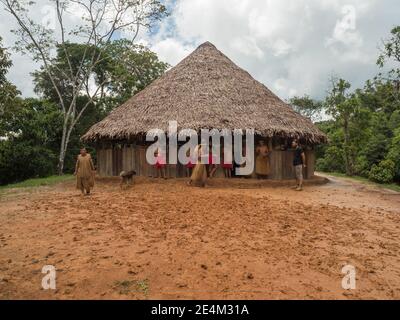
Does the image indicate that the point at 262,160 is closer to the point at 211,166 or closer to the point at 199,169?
the point at 211,166

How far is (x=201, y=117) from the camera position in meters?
13.0

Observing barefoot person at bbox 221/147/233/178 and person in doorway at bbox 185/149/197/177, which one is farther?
barefoot person at bbox 221/147/233/178

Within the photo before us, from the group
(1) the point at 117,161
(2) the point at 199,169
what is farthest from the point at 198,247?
(1) the point at 117,161

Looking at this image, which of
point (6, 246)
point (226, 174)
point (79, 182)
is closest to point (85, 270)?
point (6, 246)

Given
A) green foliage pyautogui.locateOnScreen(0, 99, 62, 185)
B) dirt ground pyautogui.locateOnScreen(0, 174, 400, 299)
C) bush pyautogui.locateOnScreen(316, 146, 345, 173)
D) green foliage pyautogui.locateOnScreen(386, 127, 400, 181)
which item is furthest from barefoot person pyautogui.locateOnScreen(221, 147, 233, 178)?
bush pyautogui.locateOnScreen(316, 146, 345, 173)

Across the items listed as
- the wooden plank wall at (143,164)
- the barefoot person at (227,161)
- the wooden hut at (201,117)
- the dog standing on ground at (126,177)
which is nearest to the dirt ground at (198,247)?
the dog standing on ground at (126,177)

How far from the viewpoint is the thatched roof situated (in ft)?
42.9

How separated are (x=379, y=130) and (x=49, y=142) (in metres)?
19.2

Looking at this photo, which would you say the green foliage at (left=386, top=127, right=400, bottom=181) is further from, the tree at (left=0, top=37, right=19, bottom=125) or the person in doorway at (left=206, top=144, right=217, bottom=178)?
the tree at (left=0, top=37, right=19, bottom=125)

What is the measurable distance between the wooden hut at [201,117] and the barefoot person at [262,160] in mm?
393

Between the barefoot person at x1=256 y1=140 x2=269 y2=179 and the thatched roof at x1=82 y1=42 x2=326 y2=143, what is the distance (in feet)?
1.77

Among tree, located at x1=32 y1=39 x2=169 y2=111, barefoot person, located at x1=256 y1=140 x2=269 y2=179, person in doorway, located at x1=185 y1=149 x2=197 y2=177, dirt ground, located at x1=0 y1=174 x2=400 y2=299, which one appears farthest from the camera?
tree, located at x1=32 y1=39 x2=169 y2=111

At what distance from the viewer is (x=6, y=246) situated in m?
5.27
